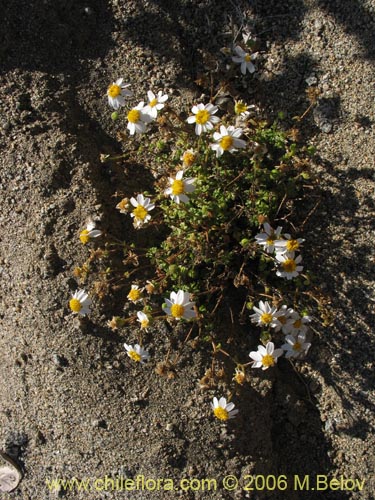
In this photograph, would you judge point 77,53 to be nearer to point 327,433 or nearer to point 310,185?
point 310,185

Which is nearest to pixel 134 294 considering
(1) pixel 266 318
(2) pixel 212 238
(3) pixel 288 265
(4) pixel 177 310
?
(4) pixel 177 310

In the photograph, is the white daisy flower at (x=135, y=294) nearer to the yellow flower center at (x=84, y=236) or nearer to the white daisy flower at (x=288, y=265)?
the yellow flower center at (x=84, y=236)

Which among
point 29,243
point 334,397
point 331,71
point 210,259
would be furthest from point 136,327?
point 331,71

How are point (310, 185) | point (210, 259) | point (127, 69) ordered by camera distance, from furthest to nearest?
point (127, 69) → point (310, 185) → point (210, 259)

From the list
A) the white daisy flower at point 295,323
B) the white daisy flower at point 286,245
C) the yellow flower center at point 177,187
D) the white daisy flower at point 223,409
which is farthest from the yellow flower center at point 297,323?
the yellow flower center at point 177,187

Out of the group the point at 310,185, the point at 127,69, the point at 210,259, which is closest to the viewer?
the point at 210,259

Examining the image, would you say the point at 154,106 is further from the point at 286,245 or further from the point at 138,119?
the point at 286,245

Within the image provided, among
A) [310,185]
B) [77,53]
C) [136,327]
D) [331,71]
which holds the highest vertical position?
[77,53]
